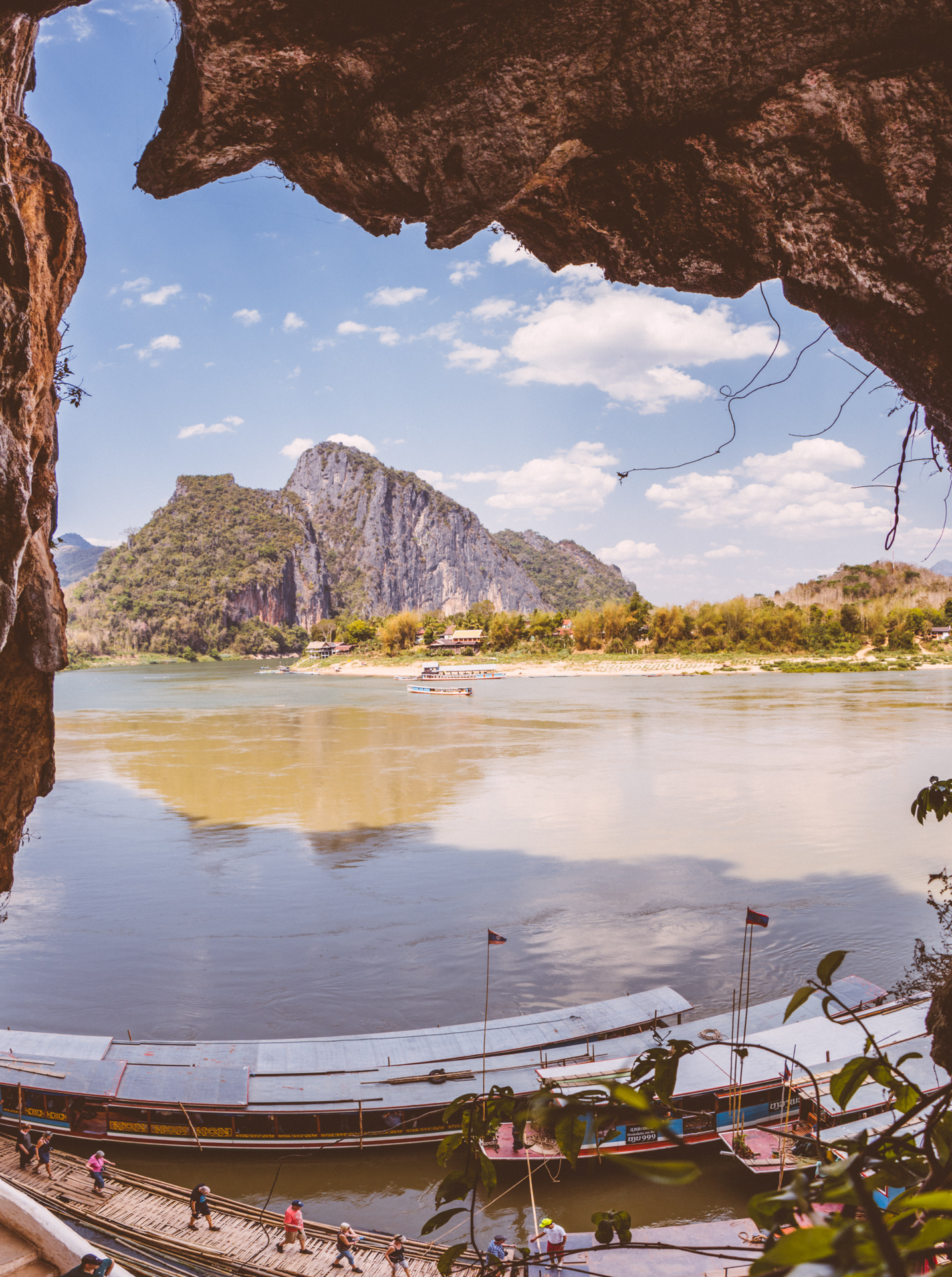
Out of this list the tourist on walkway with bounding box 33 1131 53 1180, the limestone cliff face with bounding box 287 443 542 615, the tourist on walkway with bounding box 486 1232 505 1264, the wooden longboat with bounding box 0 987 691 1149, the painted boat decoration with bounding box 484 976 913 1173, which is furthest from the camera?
the limestone cliff face with bounding box 287 443 542 615

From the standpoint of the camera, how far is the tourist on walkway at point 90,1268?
3717 mm

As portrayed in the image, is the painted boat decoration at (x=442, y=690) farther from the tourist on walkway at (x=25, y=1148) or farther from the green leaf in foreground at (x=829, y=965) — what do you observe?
the green leaf in foreground at (x=829, y=965)

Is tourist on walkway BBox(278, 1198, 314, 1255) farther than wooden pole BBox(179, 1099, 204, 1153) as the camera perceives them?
No

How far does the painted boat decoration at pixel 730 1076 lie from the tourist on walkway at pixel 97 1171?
11.2 ft

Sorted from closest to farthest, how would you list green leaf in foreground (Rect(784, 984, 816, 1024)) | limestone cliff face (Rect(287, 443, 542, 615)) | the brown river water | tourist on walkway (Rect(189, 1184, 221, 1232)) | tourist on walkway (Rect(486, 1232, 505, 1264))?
1. green leaf in foreground (Rect(784, 984, 816, 1024))
2. tourist on walkway (Rect(486, 1232, 505, 1264))
3. tourist on walkway (Rect(189, 1184, 221, 1232))
4. the brown river water
5. limestone cliff face (Rect(287, 443, 542, 615))

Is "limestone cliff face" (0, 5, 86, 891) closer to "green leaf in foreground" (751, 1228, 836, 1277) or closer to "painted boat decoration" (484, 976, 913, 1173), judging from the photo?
"green leaf in foreground" (751, 1228, 836, 1277)

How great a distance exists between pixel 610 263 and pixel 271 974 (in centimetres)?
994


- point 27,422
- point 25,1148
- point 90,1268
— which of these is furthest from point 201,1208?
point 27,422

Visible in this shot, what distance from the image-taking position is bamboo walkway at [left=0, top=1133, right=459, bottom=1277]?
19.4 ft

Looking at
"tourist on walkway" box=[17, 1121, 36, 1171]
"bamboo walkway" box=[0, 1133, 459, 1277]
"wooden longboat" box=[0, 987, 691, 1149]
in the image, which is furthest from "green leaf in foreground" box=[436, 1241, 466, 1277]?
"tourist on walkway" box=[17, 1121, 36, 1171]

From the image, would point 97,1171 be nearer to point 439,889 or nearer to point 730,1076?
point 730,1076

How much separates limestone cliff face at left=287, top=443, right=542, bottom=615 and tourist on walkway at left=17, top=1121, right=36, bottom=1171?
552ft

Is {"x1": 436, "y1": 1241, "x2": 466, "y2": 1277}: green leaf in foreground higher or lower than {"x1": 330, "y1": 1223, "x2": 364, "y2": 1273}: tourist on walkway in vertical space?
higher

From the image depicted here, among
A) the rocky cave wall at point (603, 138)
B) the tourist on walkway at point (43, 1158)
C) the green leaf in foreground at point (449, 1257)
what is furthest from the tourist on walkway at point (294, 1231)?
the green leaf in foreground at point (449, 1257)
